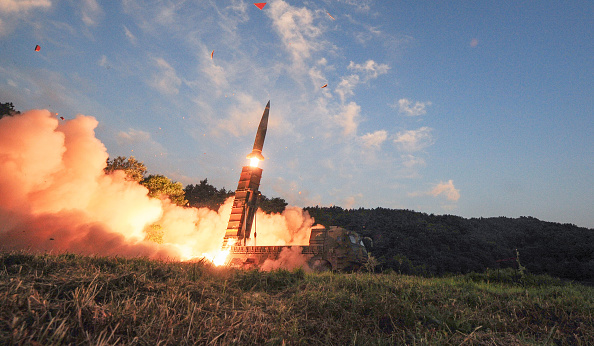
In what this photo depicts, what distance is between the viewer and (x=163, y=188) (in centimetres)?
3503

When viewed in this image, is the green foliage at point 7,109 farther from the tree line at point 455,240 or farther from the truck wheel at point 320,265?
the truck wheel at point 320,265

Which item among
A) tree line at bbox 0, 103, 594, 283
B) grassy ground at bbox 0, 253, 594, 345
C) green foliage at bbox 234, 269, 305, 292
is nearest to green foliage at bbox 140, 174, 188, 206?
tree line at bbox 0, 103, 594, 283

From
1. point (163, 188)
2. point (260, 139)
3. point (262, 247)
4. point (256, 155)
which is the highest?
point (260, 139)

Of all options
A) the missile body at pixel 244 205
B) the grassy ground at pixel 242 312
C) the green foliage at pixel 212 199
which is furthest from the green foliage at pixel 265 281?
the green foliage at pixel 212 199

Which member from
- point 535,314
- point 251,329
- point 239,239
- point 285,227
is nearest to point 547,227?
point 285,227

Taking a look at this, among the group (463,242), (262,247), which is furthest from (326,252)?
(463,242)

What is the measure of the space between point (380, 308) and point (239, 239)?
18.0 meters

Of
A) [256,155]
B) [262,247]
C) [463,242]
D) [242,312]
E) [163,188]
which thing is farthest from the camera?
[463,242]

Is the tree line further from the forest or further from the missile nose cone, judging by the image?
the missile nose cone

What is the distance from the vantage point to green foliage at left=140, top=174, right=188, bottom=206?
113 ft

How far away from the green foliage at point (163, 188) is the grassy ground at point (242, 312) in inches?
1091

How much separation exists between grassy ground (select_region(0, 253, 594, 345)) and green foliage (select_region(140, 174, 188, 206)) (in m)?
27.7

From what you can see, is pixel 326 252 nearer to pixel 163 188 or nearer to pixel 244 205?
pixel 244 205

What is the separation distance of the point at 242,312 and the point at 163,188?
32.7 meters
